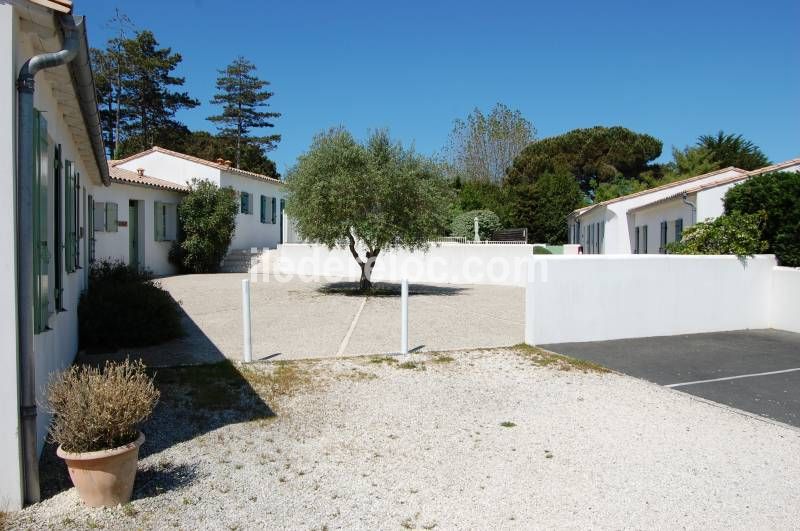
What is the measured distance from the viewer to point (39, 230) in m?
4.08

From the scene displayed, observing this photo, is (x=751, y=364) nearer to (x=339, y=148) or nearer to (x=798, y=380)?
(x=798, y=380)

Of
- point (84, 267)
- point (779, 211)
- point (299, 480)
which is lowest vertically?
point (299, 480)

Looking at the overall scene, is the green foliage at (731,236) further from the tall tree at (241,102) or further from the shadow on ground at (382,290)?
the tall tree at (241,102)

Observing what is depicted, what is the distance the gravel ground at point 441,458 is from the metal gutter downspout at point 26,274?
29cm

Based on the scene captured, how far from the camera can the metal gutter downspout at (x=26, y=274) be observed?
12.0 ft

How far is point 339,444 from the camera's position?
5.11 metres

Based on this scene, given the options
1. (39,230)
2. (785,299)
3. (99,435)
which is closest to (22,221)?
(39,230)

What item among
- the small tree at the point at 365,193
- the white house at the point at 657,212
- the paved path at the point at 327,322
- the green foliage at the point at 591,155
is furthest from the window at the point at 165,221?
the green foliage at the point at 591,155

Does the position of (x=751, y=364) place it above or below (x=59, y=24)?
below

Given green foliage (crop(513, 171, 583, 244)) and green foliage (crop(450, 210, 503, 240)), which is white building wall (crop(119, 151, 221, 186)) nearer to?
green foliage (crop(450, 210, 503, 240))

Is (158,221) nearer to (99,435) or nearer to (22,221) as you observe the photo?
(22,221)

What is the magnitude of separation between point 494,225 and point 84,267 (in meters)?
25.1

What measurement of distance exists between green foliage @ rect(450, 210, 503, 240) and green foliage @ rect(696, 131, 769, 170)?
60.3 feet

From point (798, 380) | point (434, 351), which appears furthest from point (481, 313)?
point (798, 380)
